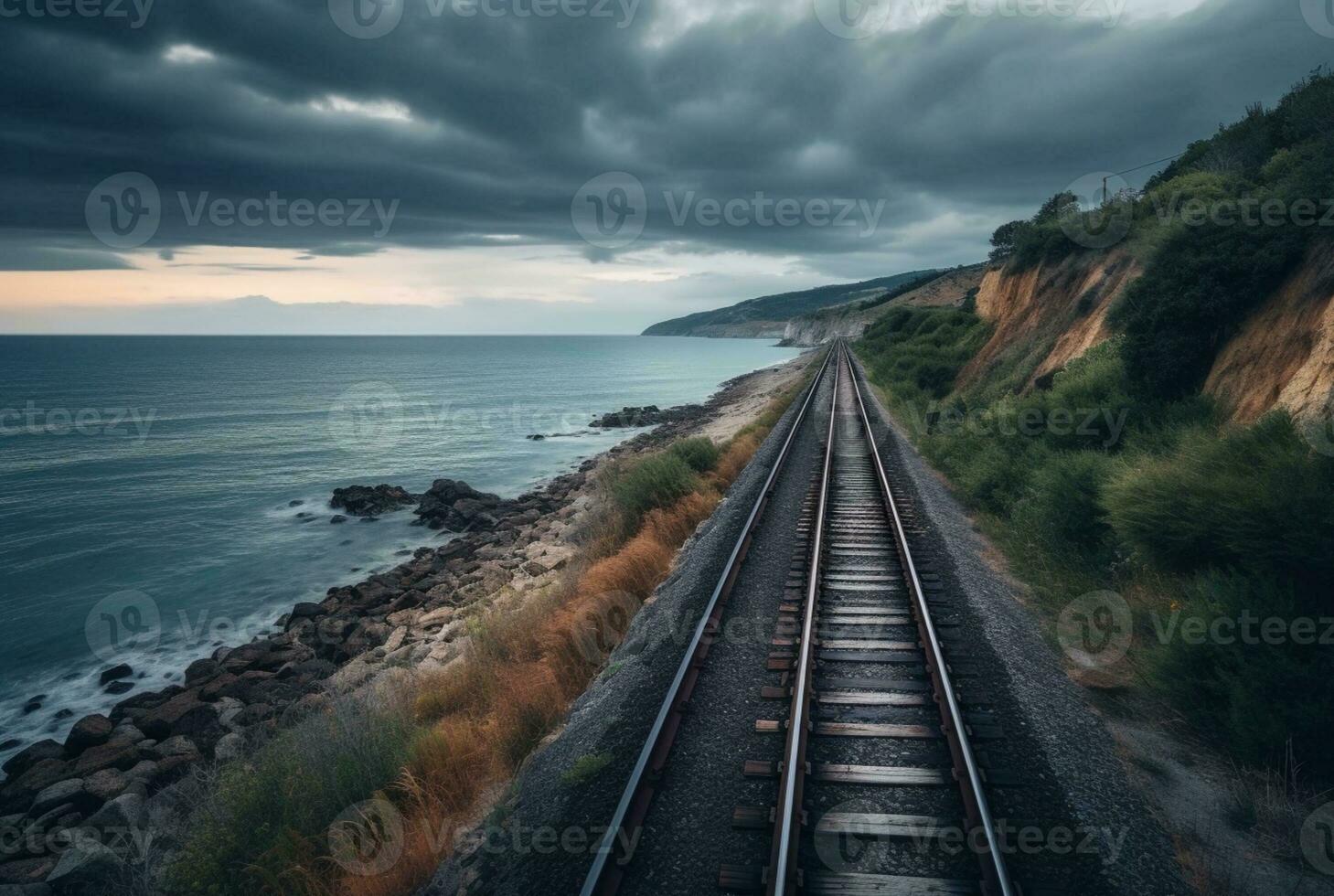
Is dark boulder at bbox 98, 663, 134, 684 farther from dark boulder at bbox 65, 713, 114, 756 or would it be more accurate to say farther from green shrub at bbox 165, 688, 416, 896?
green shrub at bbox 165, 688, 416, 896

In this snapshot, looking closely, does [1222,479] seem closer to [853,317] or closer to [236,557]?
[236,557]

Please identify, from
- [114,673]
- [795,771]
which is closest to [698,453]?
[795,771]

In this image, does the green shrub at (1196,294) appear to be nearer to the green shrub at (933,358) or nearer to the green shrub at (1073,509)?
the green shrub at (1073,509)

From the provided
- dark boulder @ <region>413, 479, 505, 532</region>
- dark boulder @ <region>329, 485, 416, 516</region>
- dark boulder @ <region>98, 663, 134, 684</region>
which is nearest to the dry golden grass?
dark boulder @ <region>98, 663, 134, 684</region>

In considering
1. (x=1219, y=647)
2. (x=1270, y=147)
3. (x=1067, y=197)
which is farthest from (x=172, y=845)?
(x=1067, y=197)

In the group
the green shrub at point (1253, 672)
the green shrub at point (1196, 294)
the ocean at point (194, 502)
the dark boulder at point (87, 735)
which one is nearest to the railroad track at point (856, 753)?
the green shrub at point (1253, 672)
